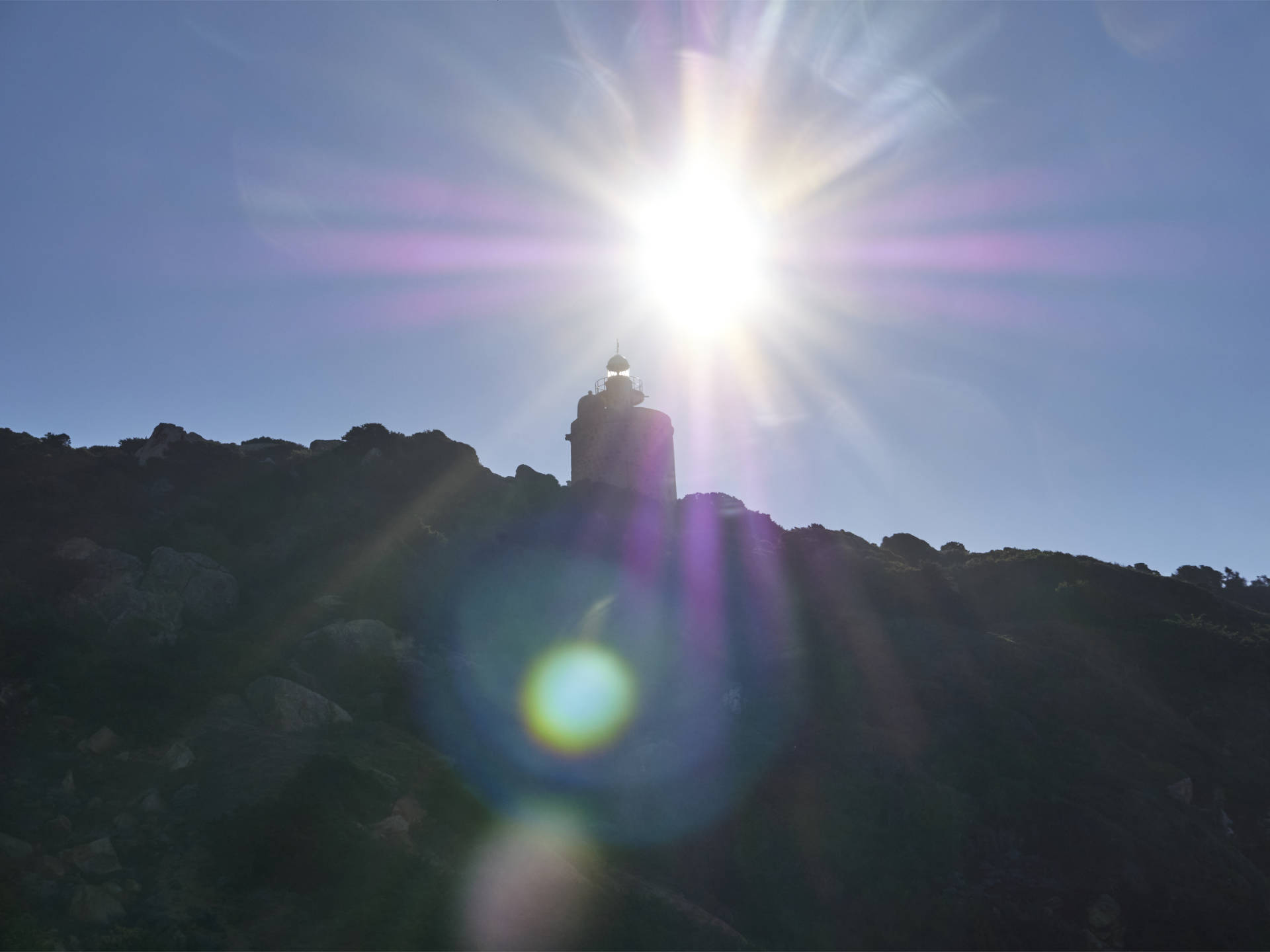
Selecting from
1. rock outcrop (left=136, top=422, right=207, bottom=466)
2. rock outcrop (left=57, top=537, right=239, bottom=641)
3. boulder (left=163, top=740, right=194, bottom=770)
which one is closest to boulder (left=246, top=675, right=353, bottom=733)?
boulder (left=163, top=740, right=194, bottom=770)

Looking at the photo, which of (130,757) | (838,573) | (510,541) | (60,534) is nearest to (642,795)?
(130,757)

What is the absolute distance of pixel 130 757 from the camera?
1944cm

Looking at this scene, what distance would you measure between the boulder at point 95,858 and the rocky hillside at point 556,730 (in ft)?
0.24

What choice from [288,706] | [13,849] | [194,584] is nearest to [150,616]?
[194,584]

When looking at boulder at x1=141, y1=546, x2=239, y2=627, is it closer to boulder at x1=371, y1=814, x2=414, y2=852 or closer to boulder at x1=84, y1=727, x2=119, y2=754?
boulder at x1=84, y1=727, x2=119, y2=754

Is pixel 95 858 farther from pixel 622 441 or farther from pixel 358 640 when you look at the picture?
pixel 622 441

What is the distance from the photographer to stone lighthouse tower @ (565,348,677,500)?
162 ft

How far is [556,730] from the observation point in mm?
26141

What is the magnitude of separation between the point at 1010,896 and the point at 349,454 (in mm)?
31067

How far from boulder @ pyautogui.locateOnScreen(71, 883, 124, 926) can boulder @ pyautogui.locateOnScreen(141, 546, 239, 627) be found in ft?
41.6

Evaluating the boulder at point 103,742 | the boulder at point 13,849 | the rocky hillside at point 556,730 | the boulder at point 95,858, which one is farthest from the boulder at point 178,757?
the boulder at point 13,849

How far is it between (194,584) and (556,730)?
12.6 metres

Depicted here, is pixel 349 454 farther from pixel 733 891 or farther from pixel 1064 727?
pixel 1064 727

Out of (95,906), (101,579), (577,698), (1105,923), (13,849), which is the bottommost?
(95,906)
